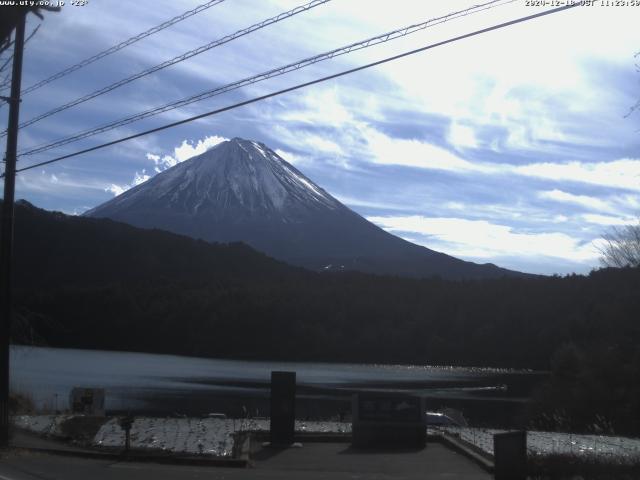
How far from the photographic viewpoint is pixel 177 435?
2006 cm

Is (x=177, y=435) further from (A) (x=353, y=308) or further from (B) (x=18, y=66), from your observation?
(A) (x=353, y=308)

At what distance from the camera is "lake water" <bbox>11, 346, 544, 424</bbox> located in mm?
43594

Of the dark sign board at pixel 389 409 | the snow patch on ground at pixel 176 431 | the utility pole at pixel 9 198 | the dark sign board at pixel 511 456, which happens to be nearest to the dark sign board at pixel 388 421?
the dark sign board at pixel 389 409

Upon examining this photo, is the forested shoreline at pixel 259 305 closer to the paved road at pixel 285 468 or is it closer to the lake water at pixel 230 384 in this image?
the lake water at pixel 230 384

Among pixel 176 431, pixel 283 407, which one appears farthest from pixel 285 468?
pixel 176 431

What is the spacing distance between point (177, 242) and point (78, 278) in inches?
1034

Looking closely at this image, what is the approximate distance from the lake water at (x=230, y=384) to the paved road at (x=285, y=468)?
53.0 ft

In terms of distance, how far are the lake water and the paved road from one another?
16.2 meters

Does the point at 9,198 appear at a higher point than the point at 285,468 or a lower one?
higher

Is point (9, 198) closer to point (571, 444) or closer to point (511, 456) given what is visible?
point (511, 456)

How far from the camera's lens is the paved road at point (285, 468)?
14.3 meters

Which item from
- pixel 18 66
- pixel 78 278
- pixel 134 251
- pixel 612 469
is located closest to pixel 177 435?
pixel 18 66

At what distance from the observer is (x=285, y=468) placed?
15.7 m

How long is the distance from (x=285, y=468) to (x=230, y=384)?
45.6m
